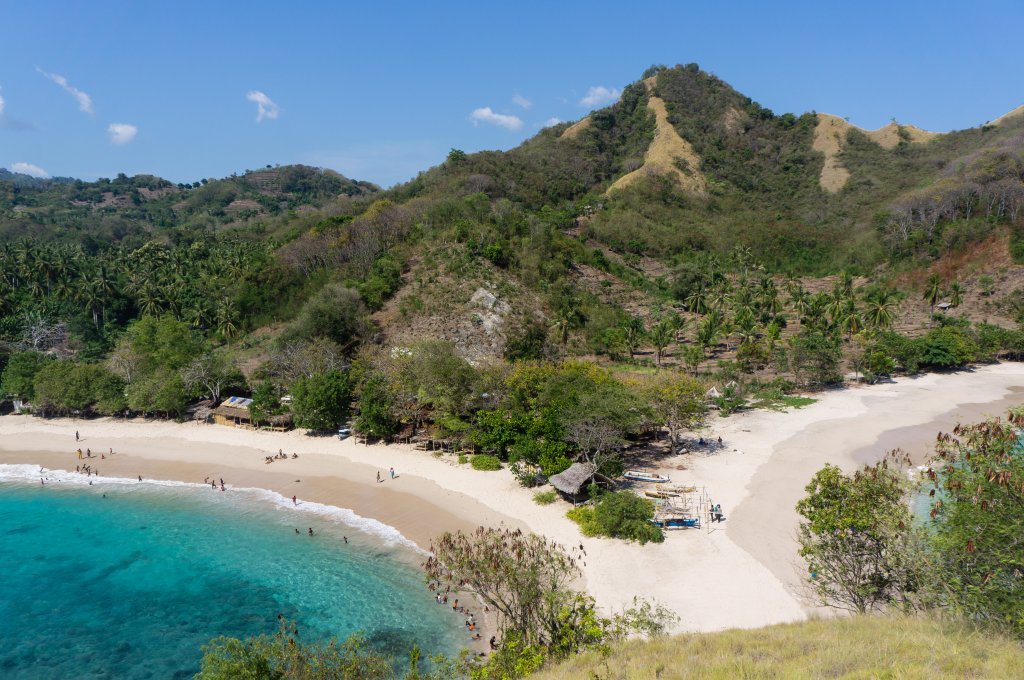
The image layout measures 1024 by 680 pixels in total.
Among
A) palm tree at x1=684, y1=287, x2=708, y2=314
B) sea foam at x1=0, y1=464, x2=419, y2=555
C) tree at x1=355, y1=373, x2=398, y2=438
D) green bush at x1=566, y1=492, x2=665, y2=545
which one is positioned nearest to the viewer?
green bush at x1=566, y1=492, x2=665, y2=545

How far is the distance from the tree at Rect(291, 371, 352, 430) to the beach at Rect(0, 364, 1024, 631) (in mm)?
1747

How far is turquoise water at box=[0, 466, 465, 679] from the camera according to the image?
22344mm

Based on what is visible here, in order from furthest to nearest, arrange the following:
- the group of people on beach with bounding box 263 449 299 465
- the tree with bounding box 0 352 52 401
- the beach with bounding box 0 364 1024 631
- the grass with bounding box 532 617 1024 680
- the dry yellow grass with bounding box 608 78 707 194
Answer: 1. the dry yellow grass with bounding box 608 78 707 194
2. the tree with bounding box 0 352 52 401
3. the group of people on beach with bounding box 263 449 299 465
4. the beach with bounding box 0 364 1024 631
5. the grass with bounding box 532 617 1024 680

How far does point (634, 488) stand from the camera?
32.3 m

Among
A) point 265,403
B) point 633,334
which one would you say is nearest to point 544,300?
point 633,334

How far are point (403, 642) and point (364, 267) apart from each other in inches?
2221

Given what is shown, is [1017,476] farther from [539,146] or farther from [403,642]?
[539,146]

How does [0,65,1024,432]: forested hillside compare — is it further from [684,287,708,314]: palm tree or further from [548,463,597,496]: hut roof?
[548,463,597,496]: hut roof

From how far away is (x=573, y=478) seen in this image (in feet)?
99.5

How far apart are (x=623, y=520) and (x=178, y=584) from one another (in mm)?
23377

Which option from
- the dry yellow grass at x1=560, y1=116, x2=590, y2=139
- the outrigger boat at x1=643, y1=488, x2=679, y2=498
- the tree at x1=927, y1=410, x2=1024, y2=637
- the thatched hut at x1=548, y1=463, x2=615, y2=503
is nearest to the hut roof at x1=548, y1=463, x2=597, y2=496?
the thatched hut at x1=548, y1=463, x2=615, y2=503

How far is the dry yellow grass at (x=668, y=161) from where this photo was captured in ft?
413

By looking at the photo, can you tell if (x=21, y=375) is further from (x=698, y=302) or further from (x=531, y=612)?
(x=698, y=302)

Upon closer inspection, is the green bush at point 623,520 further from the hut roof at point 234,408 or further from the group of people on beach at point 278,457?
the hut roof at point 234,408
